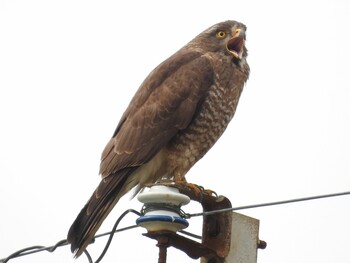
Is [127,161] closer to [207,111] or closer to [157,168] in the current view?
[157,168]

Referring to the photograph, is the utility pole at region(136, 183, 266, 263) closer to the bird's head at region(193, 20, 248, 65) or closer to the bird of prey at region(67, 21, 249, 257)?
the bird of prey at region(67, 21, 249, 257)

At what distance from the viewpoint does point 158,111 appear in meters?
6.18

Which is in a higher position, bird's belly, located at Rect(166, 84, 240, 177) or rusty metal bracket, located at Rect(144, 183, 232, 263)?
bird's belly, located at Rect(166, 84, 240, 177)

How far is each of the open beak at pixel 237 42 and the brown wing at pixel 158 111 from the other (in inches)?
12.8

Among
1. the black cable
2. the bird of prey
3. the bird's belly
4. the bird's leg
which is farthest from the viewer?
the bird's belly

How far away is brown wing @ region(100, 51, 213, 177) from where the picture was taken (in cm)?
594

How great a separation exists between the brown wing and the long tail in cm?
9

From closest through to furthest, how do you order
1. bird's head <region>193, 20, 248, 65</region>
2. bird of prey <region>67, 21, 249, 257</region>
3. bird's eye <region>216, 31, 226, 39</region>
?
bird of prey <region>67, 21, 249, 257</region> → bird's head <region>193, 20, 248, 65</region> → bird's eye <region>216, 31, 226, 39</region>

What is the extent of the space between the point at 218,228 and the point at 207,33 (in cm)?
294

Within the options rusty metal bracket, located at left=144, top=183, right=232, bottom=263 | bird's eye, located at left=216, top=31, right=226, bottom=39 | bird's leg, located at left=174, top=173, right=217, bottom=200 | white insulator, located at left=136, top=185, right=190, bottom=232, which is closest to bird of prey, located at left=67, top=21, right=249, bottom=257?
bird's eye, located at left=216, top=31, right=226, bottom=39

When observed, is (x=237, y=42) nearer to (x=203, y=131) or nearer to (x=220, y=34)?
(x=220, y=34)

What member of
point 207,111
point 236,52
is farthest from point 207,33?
point 207,111

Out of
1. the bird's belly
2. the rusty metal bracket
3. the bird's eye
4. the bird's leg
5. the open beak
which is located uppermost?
the bird's eye

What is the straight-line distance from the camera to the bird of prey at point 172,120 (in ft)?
19.3
